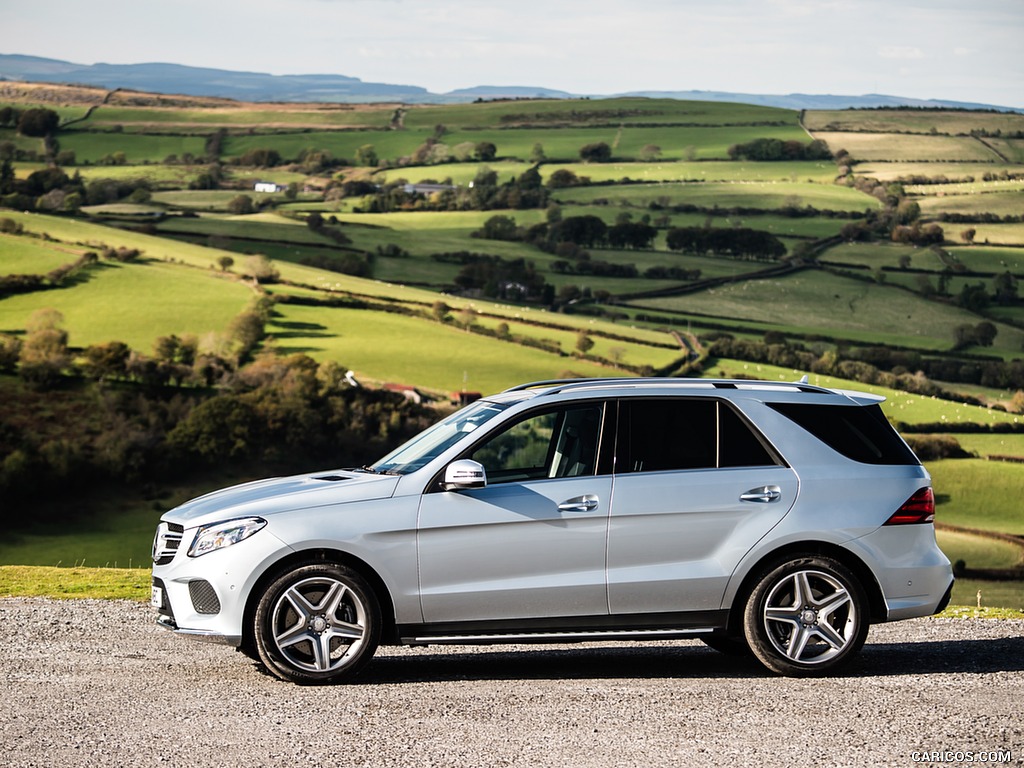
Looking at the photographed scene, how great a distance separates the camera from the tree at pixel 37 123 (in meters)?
142

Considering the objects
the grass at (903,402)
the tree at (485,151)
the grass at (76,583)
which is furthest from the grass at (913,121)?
the grass at (76,583)

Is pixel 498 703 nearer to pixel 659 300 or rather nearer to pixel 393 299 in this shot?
pixel 393 299

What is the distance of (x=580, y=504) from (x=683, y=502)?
670 millimetres

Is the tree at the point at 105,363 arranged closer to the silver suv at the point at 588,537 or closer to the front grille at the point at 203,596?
the silver suv at the point at 588,537

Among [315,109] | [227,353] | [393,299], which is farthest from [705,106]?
[227,353]

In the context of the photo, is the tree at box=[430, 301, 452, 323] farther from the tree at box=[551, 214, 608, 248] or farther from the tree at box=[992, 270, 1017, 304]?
the tree at box=[992, 270, 1017, 304]

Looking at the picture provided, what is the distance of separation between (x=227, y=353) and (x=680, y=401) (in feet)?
274

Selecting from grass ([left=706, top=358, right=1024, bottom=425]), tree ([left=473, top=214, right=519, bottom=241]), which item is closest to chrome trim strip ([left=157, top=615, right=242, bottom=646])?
grass ([left=706, top=358, right=1024, bottom=425])

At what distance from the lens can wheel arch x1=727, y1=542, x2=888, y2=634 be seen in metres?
8.51

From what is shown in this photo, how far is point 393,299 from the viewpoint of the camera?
325ft

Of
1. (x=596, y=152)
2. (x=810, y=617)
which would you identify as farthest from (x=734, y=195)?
(x=810, y=617)

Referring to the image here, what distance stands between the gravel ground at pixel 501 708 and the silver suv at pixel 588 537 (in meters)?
0.35

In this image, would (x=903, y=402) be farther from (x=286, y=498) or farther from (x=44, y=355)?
(x=286, y=498)

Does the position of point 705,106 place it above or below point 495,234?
above
